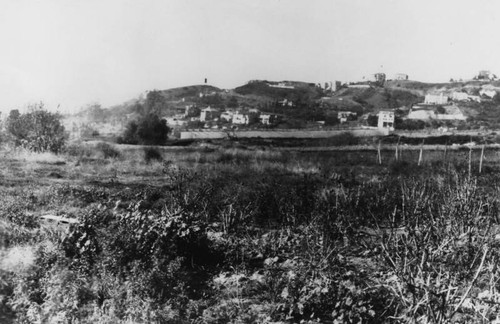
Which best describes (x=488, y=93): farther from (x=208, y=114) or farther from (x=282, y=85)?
(x=208, y=114)

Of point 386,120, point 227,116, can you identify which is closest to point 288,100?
point 227,116

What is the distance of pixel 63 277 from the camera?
503 centimetres

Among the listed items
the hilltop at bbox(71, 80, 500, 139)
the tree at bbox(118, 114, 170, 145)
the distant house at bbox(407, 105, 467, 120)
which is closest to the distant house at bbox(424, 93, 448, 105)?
the hilltop at bbox(71, 80, 500, 139)

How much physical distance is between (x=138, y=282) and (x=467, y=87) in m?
53.2

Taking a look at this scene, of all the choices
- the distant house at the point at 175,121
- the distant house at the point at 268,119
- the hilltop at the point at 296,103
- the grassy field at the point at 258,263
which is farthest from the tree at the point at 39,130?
the distant house at the point at 268,119

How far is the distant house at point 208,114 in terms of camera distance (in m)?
41.1

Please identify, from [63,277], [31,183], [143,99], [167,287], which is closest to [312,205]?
[167,287]

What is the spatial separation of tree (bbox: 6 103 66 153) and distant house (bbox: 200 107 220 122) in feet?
63.5

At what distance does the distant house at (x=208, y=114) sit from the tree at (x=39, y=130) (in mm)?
19370

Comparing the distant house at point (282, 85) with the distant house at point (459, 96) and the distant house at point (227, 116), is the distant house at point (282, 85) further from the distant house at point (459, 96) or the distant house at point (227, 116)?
the distant house at point (459, 96)

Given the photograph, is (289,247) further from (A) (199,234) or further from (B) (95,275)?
(B) (95,275)

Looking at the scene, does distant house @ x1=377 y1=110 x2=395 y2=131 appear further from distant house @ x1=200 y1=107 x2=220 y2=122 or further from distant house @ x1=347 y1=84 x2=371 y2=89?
distant house @ x1=200 y1=107 x2=220 y2=122

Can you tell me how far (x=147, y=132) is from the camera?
3712 cm

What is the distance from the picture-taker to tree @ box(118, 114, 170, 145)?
37031mm
